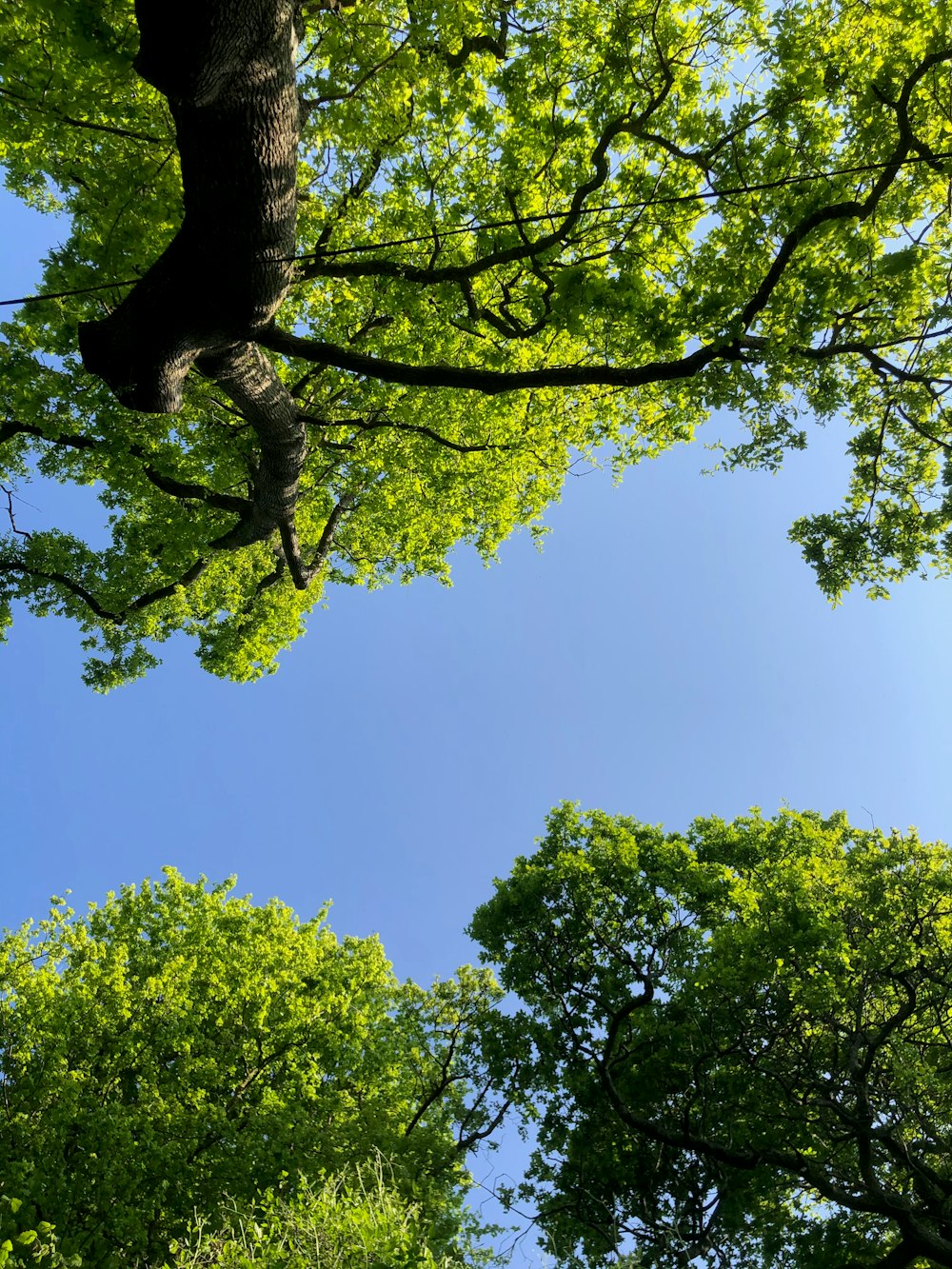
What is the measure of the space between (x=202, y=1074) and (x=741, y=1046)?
8.80 m

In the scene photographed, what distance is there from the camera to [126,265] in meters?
7.86

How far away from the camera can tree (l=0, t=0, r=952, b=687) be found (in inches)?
207

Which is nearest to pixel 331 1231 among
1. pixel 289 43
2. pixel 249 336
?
pixel 249 336

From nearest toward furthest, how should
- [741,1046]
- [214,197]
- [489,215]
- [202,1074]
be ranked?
[214,197] → [489,215] → [741,1046] → [202,1074]

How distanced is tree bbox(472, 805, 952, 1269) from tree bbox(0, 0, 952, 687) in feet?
16.2

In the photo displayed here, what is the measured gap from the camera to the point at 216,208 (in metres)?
4.77

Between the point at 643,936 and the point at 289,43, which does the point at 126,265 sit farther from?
the point at 643,936

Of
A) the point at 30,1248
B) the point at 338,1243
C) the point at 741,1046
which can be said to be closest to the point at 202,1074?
the point at 30,1248

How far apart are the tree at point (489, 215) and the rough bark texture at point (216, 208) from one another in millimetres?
20

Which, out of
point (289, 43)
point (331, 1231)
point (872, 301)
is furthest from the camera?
point (872, 301)

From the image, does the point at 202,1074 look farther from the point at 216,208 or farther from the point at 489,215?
the point at 489,215

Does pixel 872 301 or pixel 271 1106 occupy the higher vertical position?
pixel 872 301

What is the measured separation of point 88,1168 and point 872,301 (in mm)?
15392

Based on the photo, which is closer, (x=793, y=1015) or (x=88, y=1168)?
(x=793, y=1015)
